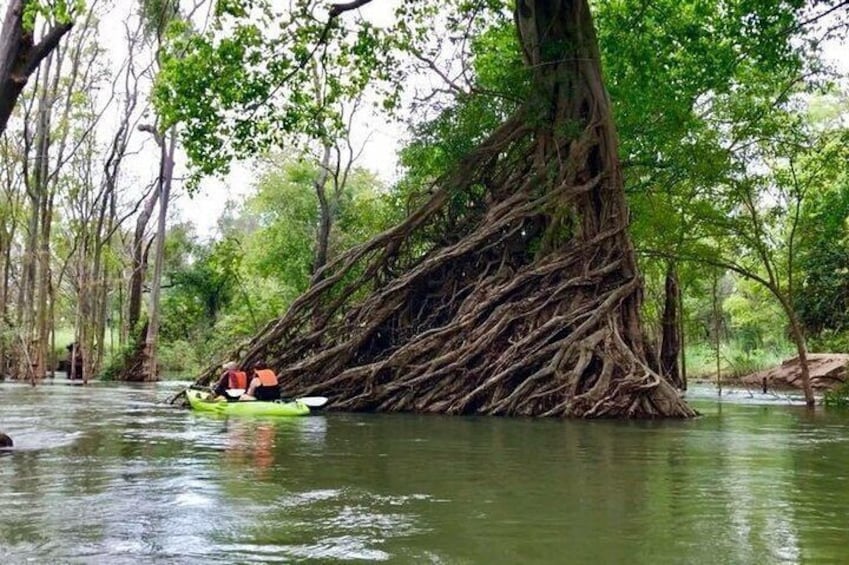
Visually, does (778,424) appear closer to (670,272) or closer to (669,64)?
(669,64)

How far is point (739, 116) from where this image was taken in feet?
52.6

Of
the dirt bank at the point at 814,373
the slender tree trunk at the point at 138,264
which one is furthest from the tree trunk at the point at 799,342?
the slender tree trunk at the point at 138,264

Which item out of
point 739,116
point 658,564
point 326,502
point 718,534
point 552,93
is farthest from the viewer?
point 739,116

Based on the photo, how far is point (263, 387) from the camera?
13.1 meters

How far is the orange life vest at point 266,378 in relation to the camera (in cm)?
1310

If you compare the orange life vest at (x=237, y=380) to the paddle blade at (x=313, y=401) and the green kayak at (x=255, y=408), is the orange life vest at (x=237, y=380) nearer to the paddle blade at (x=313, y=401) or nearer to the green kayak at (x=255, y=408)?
the green kayak at (x=255, y=408)

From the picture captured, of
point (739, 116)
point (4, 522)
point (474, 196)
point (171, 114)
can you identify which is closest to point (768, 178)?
point (739, 116)

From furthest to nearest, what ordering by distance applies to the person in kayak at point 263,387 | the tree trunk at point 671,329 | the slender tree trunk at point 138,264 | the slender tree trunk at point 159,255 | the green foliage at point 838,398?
the slender tree trunk at point 138,264 < the slender tree trunk at point 159,255 < the tree trunk at point 671,329 < the green foliage at point 838,398 < the person in kayak at point 263,387

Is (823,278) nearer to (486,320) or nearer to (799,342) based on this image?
(799,342)

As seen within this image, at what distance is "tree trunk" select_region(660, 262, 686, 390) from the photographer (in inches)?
811

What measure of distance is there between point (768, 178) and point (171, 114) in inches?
414

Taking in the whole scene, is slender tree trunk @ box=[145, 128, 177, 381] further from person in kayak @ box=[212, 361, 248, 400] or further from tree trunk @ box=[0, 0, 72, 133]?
tree trunk @ box=[0, 0, 72, 133]

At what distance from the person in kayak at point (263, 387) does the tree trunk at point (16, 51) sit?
6.57 meters

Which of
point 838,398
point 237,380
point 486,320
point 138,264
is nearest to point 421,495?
point 486,320
